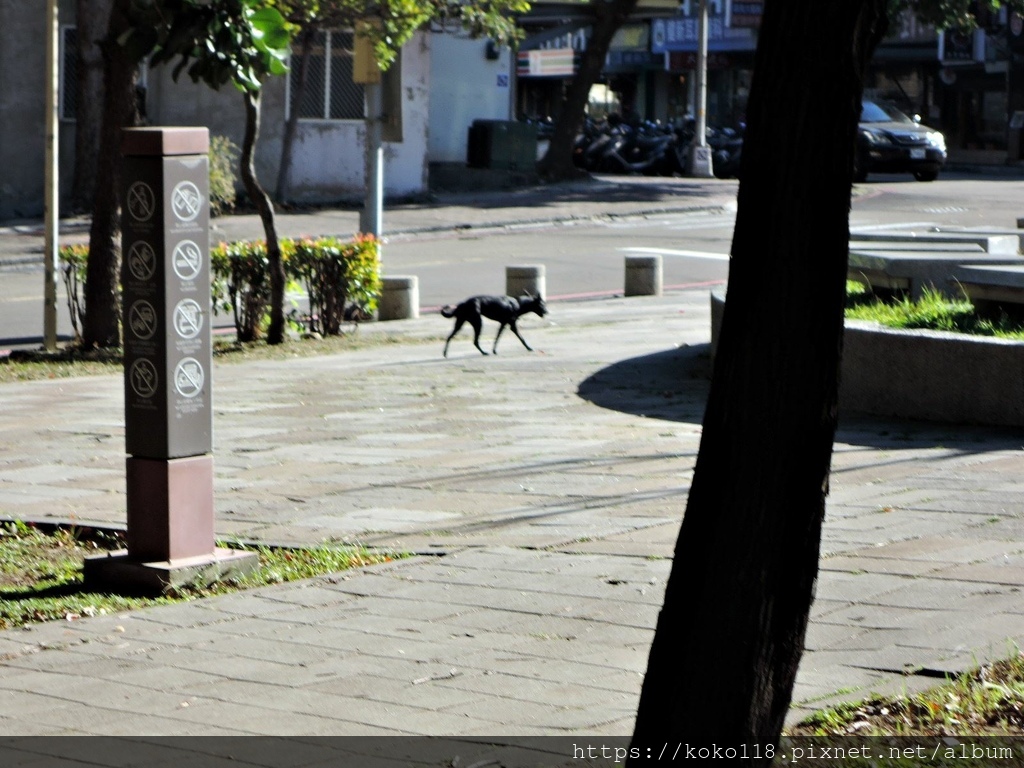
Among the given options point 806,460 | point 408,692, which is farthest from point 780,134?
point 408,692

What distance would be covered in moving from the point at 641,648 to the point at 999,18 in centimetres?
4523

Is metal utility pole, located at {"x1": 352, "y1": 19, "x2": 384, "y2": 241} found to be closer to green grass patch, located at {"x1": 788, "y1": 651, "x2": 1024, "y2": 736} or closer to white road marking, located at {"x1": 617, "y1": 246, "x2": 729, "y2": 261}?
white road marking, located at {"x1": 617, "y1": 246, "x2": 729, "y2": 261}

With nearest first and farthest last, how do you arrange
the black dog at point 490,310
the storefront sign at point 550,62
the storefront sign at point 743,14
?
the black dog at point 490,310 → the storefront sign at point 743,14 → the storefront sign at point 550,62

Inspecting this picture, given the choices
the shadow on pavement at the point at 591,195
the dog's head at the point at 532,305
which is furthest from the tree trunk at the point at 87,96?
the dog's head at the point at 532,305

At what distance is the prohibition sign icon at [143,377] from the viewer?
678 centimetres

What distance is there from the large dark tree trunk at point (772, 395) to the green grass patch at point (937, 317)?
6848mm

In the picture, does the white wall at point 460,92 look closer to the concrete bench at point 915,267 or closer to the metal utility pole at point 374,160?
the metal utility pole at point 374,160

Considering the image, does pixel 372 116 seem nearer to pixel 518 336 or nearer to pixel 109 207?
pixel 109 207

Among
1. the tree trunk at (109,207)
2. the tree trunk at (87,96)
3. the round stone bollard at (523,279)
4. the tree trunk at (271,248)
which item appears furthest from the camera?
the tree trunk at (87,96)

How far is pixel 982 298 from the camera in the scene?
36.8ft

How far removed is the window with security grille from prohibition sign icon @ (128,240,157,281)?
78.8ft

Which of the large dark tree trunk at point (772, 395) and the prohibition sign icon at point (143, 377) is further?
the prohibition sign icon at point (143, 377)

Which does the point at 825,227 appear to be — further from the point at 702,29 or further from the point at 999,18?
the point at 999,18

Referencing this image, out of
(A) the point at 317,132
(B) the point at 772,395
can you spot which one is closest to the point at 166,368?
(B) the point at 772,395
